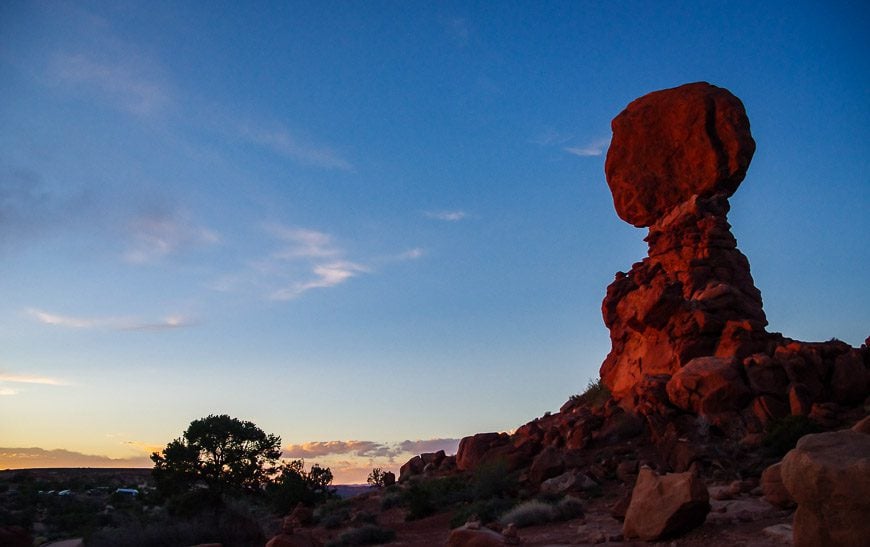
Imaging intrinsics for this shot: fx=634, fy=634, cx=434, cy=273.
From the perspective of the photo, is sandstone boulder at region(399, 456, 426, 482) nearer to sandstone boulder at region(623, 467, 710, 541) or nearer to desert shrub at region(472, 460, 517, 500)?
desert shrub at region(472, 460, 517, 500)

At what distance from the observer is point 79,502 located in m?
38.2

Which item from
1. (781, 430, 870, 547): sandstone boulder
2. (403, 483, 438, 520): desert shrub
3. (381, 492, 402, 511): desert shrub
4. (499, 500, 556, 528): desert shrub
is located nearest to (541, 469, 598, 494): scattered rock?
(499, 500, 556, 528): desert shrub

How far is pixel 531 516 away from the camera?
691 inches

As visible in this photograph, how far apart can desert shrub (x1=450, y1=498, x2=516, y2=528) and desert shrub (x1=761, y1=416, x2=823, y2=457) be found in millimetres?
8622

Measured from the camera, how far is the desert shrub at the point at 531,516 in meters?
17.5

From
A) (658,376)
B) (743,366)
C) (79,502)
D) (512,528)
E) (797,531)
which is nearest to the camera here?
(797,531)

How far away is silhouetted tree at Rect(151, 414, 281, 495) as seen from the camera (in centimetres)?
2734

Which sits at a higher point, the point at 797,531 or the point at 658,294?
the point at 658,294

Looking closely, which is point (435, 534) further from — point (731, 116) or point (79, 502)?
point (79, 502)

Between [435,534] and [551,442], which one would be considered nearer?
[435,534]

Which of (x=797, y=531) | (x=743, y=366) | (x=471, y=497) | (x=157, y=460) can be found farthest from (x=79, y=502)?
(x=797, y=531)

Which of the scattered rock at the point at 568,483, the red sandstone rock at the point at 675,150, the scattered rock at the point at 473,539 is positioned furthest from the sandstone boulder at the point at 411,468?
the scattered rock at the point at 473,539

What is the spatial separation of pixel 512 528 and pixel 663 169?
957 inches

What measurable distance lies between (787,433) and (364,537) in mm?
13991
